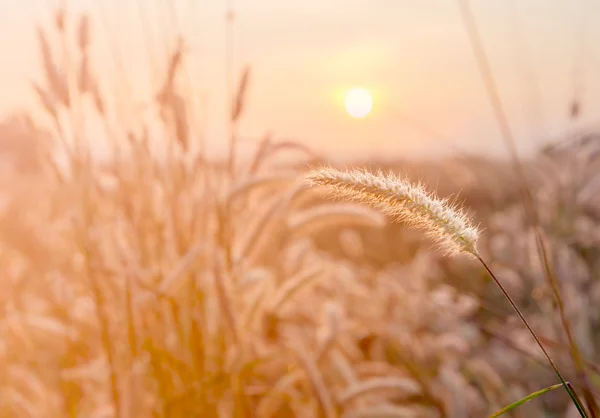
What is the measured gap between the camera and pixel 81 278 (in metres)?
1.83

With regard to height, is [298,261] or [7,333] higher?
[7,333]

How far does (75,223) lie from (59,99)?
12.1 inches

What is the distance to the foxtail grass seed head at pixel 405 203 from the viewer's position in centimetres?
76

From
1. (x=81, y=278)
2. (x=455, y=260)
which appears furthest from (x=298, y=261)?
(x=455, y=260)

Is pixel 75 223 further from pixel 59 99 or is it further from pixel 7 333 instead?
pixel 7 333

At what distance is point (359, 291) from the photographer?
7.02 ft

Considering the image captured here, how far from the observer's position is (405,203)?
77cm

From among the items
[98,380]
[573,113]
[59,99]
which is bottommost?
[98,380]

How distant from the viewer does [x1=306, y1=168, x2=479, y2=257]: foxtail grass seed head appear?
0.76 metres

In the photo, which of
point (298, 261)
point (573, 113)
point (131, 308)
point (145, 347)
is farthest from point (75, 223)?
point (573, 113)

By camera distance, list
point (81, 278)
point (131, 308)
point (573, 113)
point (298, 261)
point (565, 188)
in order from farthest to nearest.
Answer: point (565, 188)
point (573, 113)
point (298, 261)
point (81, 278)
point (131, 308)

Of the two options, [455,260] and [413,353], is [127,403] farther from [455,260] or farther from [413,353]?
[455,260]

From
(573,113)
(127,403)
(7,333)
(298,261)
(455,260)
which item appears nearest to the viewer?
(127,403)

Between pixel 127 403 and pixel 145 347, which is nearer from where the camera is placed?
pixel 127 403
